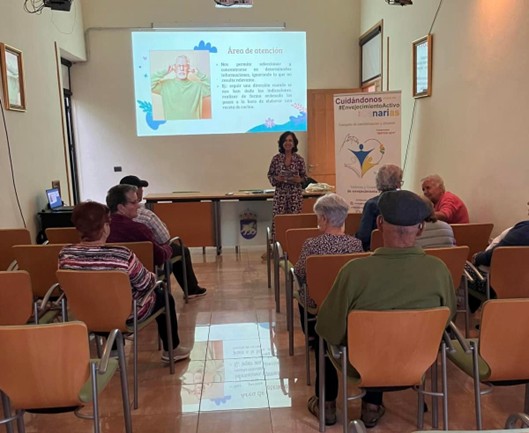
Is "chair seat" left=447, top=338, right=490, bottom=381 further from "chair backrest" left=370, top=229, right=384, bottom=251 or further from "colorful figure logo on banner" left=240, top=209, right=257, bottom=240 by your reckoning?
"colorful figure logo on banner" left=240, top=209, right=257, bottom=240

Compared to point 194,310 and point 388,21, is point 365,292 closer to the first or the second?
point 194,310

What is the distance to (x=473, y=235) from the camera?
3379 millimetres

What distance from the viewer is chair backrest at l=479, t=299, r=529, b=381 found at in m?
1.67

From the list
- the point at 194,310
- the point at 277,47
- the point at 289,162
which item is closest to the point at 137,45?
the point at 277,47

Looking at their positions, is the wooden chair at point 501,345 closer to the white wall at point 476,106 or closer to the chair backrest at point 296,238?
the chair backrest at point 296,238

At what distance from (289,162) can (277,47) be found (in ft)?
11.1

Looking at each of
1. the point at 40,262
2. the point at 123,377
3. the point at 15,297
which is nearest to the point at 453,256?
the point at 123,377

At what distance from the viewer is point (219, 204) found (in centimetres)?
590

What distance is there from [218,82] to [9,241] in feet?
16.1

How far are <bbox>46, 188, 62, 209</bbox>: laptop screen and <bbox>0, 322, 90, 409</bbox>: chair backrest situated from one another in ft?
14.1

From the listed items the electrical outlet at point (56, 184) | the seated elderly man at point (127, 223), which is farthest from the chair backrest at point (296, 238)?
the electrical outlet at point (56, 184)

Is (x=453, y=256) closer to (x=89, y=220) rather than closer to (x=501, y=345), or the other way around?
(x=501, y=345)

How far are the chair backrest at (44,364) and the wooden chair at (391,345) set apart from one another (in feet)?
3.08

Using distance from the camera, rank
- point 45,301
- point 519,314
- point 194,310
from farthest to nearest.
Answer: point 194,310 < point 45,301 < point 519,314
